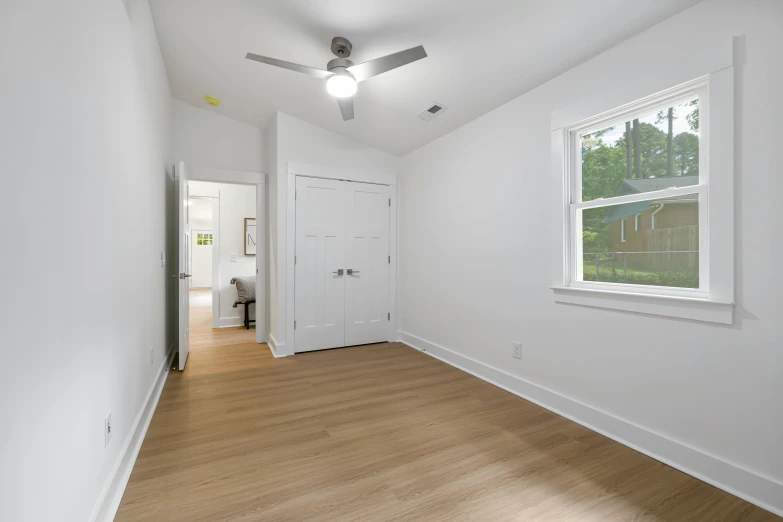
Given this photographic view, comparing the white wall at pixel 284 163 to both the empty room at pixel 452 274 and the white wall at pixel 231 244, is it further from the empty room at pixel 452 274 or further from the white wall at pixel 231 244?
the white wall at pixel 231 244

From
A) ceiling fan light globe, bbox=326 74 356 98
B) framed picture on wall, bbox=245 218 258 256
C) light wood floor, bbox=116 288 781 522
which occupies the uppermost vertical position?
ceiling fan light globe, bbox=326 74 356 98

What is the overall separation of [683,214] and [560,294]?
87 cm

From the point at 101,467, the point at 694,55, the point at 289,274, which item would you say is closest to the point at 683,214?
the point at 694,55

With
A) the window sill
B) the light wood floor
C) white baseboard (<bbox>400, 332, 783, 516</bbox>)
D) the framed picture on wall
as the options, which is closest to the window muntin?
the window sill

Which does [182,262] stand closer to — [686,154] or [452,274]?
[452,274]

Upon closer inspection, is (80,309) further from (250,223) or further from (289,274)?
(250,223)

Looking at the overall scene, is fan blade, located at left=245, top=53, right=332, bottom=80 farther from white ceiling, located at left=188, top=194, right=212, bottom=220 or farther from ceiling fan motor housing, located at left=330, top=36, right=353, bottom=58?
white ceiling, located at left=188, top=194, right=212, bottom=220

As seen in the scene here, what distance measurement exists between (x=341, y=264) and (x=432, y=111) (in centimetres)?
204

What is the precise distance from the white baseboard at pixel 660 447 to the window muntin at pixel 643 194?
0.83m

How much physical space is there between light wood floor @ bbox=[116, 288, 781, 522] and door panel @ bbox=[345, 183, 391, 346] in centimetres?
140

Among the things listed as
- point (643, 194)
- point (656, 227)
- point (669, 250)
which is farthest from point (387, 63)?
point (669, 250)

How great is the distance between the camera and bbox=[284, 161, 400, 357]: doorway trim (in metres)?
4.06

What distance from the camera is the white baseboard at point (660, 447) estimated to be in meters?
1.64

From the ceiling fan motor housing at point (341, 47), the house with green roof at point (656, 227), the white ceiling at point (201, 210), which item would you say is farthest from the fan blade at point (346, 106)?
the white ceiling at point (201, 210)
